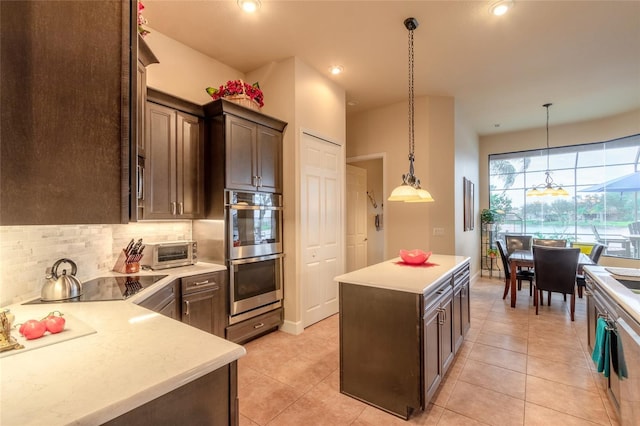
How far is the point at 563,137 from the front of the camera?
6164 millimetres

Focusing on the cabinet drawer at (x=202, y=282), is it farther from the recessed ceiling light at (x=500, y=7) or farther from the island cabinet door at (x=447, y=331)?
the recessed ceiling light at (x=500, y=7)

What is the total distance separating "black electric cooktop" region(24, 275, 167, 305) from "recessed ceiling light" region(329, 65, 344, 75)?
3051mm

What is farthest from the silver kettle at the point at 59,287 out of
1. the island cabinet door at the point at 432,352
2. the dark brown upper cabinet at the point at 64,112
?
the island cabinet door at the point at 432,352

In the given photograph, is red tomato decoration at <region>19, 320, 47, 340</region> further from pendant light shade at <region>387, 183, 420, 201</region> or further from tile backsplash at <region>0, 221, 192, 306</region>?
pendant light shade at <region>387, 183, 420, 201</region>

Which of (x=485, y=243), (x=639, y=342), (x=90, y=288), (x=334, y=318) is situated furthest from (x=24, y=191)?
(x=485, y=243)

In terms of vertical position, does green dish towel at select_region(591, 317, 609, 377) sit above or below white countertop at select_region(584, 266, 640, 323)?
below

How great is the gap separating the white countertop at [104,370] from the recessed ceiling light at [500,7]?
3361mm

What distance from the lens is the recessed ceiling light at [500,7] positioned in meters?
2.59

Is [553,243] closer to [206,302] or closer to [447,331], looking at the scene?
[447,331]

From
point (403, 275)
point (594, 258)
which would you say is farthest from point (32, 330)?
point (594, 258)

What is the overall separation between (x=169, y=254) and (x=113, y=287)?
0.73 m

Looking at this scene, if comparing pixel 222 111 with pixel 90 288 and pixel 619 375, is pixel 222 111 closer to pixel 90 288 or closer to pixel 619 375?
pixel 90 288

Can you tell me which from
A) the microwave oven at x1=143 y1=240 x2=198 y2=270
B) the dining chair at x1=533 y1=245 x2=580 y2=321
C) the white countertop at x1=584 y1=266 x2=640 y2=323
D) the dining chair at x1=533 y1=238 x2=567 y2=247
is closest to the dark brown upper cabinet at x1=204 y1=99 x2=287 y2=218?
the microwave oven at x1=143 y1=240 x2=198 y2=270

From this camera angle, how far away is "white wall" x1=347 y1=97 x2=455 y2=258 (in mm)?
4613
